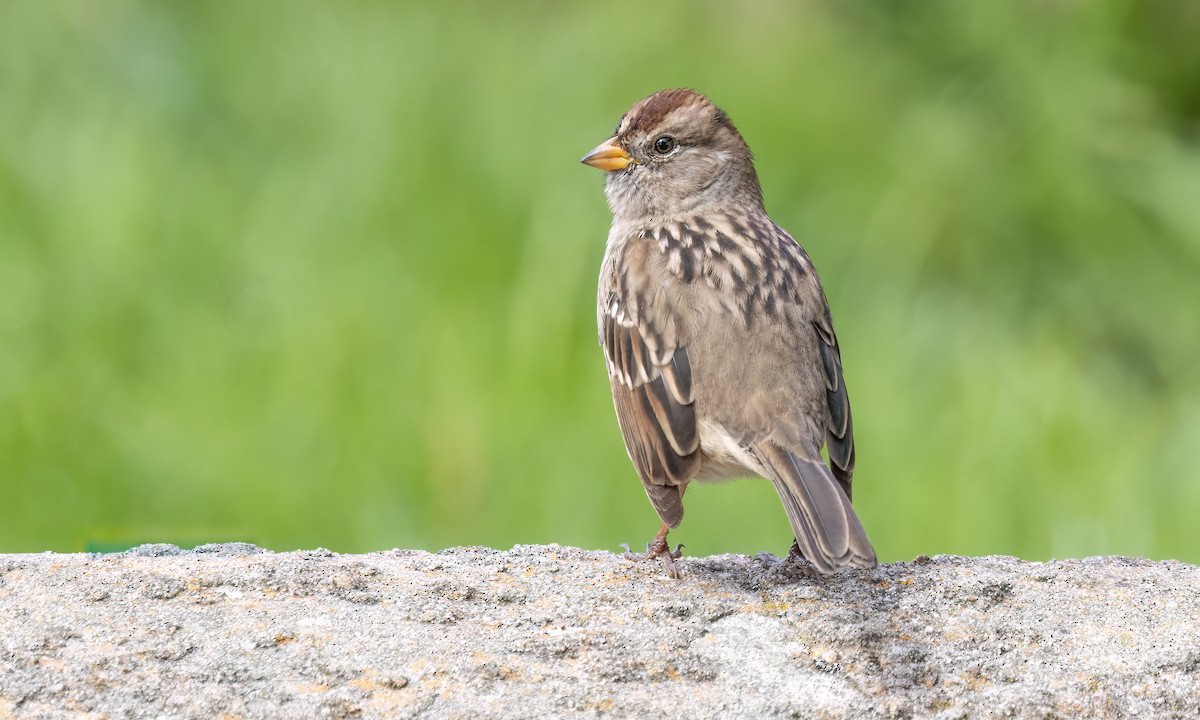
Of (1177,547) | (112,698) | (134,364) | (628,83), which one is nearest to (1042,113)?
(628,83)

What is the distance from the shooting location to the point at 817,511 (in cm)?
313

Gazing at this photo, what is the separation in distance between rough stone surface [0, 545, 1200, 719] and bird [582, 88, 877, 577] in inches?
6.5

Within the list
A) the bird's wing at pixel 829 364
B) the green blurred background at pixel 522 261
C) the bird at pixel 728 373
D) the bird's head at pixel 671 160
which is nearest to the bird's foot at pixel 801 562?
the bird at pixel 728 373

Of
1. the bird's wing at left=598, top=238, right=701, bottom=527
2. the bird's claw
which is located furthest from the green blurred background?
the bird's claw

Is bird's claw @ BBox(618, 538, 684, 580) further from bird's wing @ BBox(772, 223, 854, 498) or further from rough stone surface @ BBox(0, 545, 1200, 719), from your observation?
bird's wing @ BBox(772, 223, 854, 498)

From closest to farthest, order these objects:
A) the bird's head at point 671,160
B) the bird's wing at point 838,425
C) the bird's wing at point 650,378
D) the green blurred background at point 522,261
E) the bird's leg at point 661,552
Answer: the bird's leg at point 661,552
the bird's wing at point 650,378
the bird's wing at point 838,425
the bird's head at point 671,160
the green blurred background at point 522,261

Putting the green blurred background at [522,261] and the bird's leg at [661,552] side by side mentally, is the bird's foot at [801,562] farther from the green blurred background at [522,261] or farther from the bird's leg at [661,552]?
the green blurred background at [522,261]

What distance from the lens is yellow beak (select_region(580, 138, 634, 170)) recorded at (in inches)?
169

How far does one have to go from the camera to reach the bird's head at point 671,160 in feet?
14.0

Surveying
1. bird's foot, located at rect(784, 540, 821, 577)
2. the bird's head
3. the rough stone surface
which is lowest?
the rough stone surface

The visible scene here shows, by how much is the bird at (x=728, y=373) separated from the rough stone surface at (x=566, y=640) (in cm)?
17

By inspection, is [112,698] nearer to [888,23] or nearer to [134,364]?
[134,364]

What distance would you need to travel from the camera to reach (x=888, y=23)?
7570 millimetres

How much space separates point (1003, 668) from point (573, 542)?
2005mm
